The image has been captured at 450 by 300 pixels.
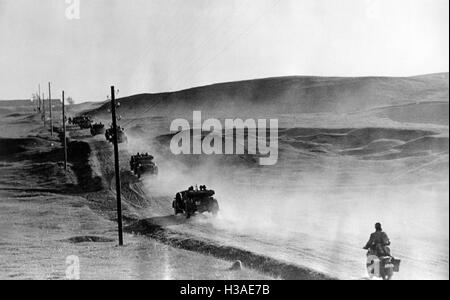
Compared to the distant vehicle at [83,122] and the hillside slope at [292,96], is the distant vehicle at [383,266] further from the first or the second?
the hillside slope at [292,96]

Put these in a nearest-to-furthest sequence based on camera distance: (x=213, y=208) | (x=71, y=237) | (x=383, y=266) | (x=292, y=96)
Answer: (x=383, y=266)
(x=71, y=237)
(x=213, y=208)
(x=292, y=96)

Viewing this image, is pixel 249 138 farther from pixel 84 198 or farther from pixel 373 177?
pixel 84 198

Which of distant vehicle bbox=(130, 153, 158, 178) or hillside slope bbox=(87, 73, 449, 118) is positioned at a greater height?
hillside slope bbox=(87, 73, 449, 118)

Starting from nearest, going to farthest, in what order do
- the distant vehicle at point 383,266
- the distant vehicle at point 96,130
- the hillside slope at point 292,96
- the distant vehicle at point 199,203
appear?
the distant vehicle at point 383,266 < the distant vehicle at point 199,203 < the distant vehicle at point 96,130 < the hillside slope at point 292,96

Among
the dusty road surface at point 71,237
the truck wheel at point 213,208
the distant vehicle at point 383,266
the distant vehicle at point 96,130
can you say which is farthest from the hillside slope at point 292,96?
the distant vehicle at point 383,266

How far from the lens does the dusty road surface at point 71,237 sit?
64.0 ft

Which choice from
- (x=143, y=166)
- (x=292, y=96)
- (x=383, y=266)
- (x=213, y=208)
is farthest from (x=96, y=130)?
(x=292, y=96)

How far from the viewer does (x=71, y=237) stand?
2836 cm

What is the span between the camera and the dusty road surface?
768 inches

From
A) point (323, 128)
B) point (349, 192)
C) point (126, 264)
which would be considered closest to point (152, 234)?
point (126, 264)

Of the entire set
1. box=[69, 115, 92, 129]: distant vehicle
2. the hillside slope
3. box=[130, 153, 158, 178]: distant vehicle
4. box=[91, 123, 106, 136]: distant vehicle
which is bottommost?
box=[130, 153, 158, 178]: distant vehicle

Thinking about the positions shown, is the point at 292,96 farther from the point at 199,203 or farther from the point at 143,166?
the point at 199,203

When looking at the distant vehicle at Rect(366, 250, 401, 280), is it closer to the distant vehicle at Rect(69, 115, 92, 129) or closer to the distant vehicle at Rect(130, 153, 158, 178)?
the distant vehicle at Rect(130, 153, 158, 178)

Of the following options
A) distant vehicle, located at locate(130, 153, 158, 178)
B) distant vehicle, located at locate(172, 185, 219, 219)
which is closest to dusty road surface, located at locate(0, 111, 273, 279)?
distant vehicle, located at locate(130, 153, 158, 178)
